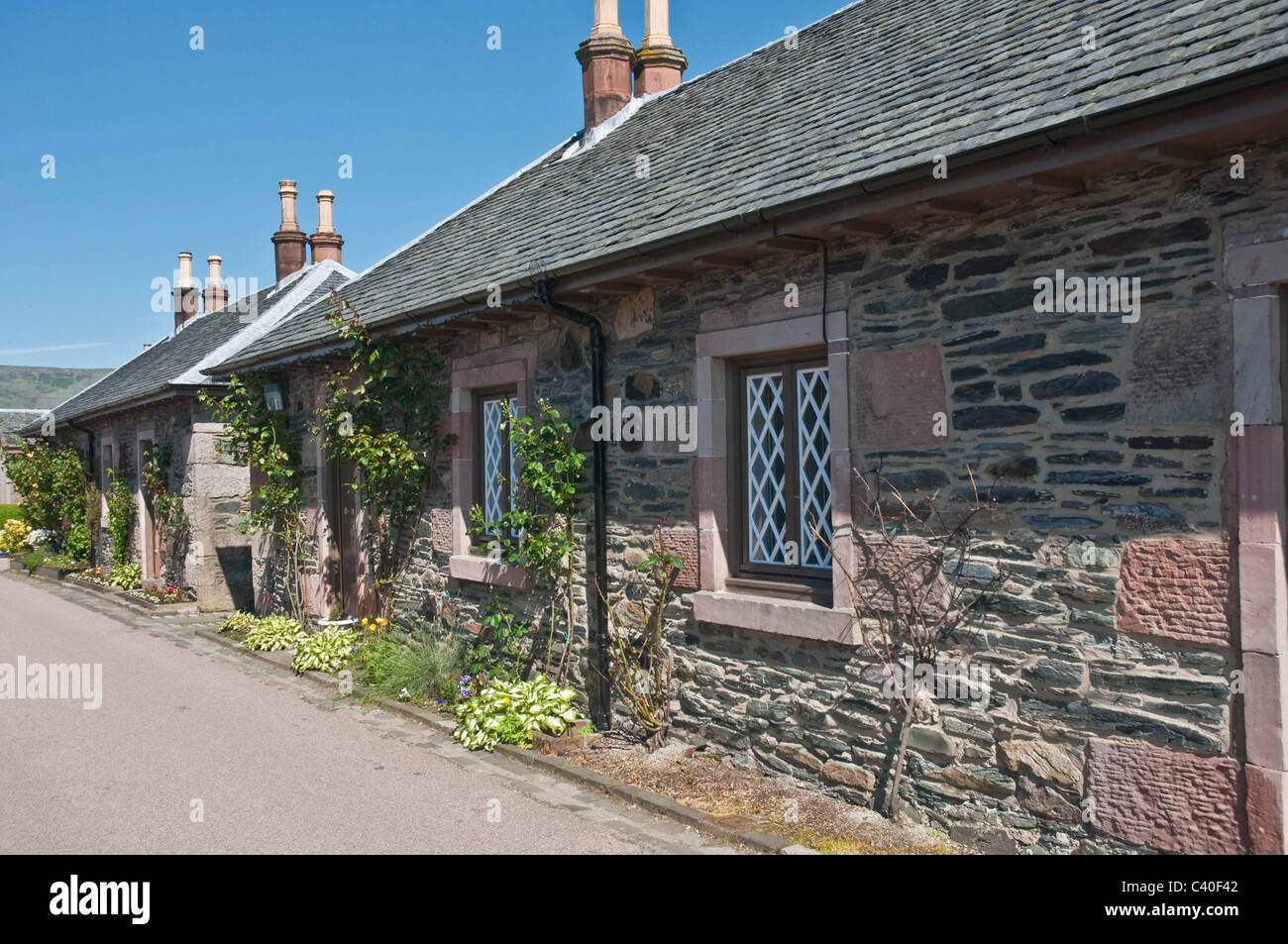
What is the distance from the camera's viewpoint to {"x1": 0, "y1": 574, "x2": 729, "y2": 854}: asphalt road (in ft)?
17.7

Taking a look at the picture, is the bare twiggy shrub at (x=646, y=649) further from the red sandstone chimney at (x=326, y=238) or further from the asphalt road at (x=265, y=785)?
the red sandstone chimney at (x=326, y=238)

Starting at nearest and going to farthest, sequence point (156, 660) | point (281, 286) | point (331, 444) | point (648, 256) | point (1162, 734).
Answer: point (1162, 734) < point (648, 256) < point (331, 444) < point (156, 660) < point (281, 286)

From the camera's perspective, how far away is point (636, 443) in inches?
277

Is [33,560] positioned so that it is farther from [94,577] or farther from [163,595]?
[163,595]

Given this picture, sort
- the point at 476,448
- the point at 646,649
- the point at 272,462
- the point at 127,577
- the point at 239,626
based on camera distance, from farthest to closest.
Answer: the point at 127,577 → the point at 239,626 → the point at 272,462 → the point at 476,448 → the point at 646,649

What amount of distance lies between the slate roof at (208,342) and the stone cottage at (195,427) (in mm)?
31

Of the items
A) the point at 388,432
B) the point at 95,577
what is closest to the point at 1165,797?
the point at 388,432

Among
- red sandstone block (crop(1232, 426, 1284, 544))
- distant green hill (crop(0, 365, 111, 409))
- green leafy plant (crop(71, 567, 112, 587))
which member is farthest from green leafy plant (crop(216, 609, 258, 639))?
distant green hill (crop(0, 365, 111, 409))

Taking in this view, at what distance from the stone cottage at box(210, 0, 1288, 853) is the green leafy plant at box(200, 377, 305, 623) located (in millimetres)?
5052

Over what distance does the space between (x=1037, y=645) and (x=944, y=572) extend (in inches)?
22.7

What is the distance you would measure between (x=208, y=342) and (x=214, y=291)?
6552 mm

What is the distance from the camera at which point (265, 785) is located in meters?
6.41

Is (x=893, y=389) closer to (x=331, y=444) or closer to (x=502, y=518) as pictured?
(x=502, y=518)
